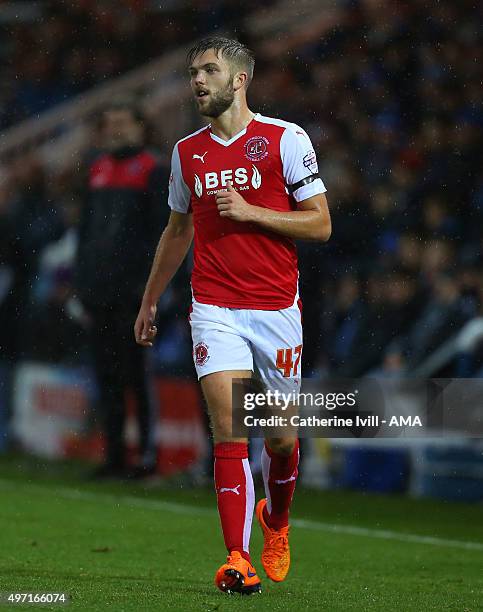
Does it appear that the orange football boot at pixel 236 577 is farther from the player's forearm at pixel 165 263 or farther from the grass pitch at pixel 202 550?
the player's forearm at pixel 165 263

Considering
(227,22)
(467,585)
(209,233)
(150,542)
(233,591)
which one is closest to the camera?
(233,591)

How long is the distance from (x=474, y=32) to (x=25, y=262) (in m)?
4.41

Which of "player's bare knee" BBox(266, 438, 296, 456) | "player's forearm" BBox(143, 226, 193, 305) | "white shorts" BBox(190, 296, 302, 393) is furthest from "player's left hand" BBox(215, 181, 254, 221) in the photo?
"player's bare knee" BBox(266, 438, 296, 456)

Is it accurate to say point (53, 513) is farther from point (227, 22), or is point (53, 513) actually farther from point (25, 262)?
point (227, 22)

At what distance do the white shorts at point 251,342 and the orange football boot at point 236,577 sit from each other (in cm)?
67

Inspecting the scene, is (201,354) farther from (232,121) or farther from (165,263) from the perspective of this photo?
(232,121)

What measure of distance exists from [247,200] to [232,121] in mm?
299

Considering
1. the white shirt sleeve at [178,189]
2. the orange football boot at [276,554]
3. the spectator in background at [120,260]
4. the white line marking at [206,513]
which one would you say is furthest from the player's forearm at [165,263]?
the spectator in background at [120,260]

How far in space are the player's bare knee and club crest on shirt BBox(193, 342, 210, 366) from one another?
53 cm

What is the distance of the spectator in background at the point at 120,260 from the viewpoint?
9.78 meters

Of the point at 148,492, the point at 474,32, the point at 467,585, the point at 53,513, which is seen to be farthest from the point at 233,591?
the point at 474,32

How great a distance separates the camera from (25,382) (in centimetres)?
1223

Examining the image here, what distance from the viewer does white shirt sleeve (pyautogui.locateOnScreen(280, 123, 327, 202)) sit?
5.28m

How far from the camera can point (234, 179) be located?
525 centimetres
